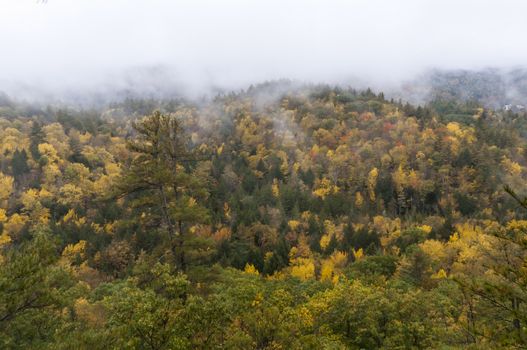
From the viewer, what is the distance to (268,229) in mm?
92438

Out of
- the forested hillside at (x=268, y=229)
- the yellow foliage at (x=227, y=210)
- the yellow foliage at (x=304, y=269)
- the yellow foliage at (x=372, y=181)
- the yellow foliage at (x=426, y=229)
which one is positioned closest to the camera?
the forested hillside at (x=268, y=229)

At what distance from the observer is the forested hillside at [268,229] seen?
15547mm

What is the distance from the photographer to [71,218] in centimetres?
11000

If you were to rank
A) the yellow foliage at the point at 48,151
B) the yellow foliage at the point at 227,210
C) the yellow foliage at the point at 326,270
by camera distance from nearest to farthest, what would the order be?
the yellow foliage at the point at 326,270 < the yellow foliage at the point at 227,210 < the yellow foliage at the point at 48,151

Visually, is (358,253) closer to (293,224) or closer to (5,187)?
(293,224)

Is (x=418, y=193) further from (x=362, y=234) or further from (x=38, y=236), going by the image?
(x=38, y=236)

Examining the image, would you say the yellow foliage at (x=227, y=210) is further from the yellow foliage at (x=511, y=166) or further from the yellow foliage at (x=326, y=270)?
the yellow foliage at (x=511, y=166)

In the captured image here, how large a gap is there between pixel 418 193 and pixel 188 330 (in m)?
111

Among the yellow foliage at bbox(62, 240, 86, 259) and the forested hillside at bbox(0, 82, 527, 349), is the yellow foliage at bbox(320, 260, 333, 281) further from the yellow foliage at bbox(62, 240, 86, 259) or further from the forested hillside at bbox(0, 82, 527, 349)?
the yellow foliage at bbox(62, 240, 86, 259)

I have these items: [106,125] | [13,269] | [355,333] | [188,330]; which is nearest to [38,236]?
[13,269]

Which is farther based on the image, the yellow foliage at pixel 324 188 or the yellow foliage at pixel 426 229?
the yellow foliage at pixel 324 188

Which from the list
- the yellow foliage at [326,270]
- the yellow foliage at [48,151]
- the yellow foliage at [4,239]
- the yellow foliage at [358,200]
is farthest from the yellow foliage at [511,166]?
the yellow foliage at [48,151]

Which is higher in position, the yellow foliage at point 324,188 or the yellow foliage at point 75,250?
the yellow foliage at point 75,250

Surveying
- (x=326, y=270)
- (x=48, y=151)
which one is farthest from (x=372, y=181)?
(x=48, y=151)
